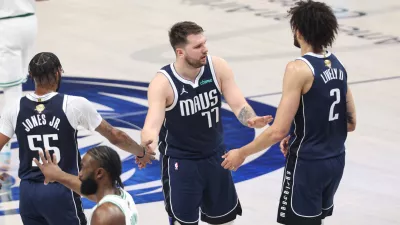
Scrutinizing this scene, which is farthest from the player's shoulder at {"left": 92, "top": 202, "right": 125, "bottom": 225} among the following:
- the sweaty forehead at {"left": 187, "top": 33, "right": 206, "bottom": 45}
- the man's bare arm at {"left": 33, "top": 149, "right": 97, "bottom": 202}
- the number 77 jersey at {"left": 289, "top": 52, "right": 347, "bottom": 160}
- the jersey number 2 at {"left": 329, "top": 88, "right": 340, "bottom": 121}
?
the sweaty forehead at {"left": 187, "top": 33, "right": 206, "bottom": 45}

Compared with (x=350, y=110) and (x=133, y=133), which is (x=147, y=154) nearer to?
(x=350, y=110)

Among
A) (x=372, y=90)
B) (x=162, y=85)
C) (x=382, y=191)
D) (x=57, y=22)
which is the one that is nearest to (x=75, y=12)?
(x=57, y=22)

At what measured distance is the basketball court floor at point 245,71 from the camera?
813cm

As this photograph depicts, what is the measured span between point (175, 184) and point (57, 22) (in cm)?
1006

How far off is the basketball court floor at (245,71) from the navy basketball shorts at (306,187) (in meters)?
1.59

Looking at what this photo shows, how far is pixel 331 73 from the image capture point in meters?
5.79

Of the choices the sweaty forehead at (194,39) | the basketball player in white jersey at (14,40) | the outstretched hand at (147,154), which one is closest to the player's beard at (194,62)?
the sweaty forehead at (194,39)

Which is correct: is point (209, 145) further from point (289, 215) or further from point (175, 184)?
point (289, 215)

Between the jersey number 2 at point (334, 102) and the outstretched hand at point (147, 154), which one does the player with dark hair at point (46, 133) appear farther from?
the jersey number 2 at point (334, 102)

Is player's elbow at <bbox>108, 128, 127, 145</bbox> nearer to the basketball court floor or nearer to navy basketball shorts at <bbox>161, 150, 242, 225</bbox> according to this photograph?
navy basketball shorts at <bbox>161, 150, 242, 225</bbox>

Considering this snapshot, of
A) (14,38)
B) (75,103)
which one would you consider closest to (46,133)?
(75,103)

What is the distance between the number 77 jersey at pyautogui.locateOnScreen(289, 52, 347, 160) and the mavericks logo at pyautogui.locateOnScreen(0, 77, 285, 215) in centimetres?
246

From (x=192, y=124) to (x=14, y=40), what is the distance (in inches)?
135

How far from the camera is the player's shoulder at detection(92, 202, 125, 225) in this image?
4.30 metres
